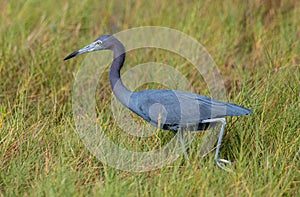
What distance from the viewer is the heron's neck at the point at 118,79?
13.2 ft

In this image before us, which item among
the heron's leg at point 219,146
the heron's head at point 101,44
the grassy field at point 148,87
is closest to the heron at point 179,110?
the heron's leg at point 219,146

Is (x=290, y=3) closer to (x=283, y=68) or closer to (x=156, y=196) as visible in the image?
(x=283, y=68)

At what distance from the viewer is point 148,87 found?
16.0ft

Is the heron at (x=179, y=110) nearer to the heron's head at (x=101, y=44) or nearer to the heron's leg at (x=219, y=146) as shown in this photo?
the heron's leg at (x=219, y=146)

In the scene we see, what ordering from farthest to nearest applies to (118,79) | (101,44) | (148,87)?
(148,87) → (101,44) → (118,79)

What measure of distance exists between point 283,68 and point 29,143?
1.98m

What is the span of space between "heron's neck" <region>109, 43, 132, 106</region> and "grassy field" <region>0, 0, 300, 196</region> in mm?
202

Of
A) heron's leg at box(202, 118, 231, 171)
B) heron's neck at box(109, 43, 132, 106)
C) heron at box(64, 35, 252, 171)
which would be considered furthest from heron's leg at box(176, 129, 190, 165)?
heron's neck at box(109, 43, 132, 106)

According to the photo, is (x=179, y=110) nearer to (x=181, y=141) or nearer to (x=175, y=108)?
(x=175, y=108)

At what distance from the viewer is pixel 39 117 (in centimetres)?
426

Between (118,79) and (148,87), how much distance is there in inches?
32.0

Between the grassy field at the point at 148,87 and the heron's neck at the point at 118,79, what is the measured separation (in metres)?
0.20

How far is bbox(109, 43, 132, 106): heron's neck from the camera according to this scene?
13.2ft

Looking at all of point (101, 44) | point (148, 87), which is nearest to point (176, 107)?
point (101, 44)
